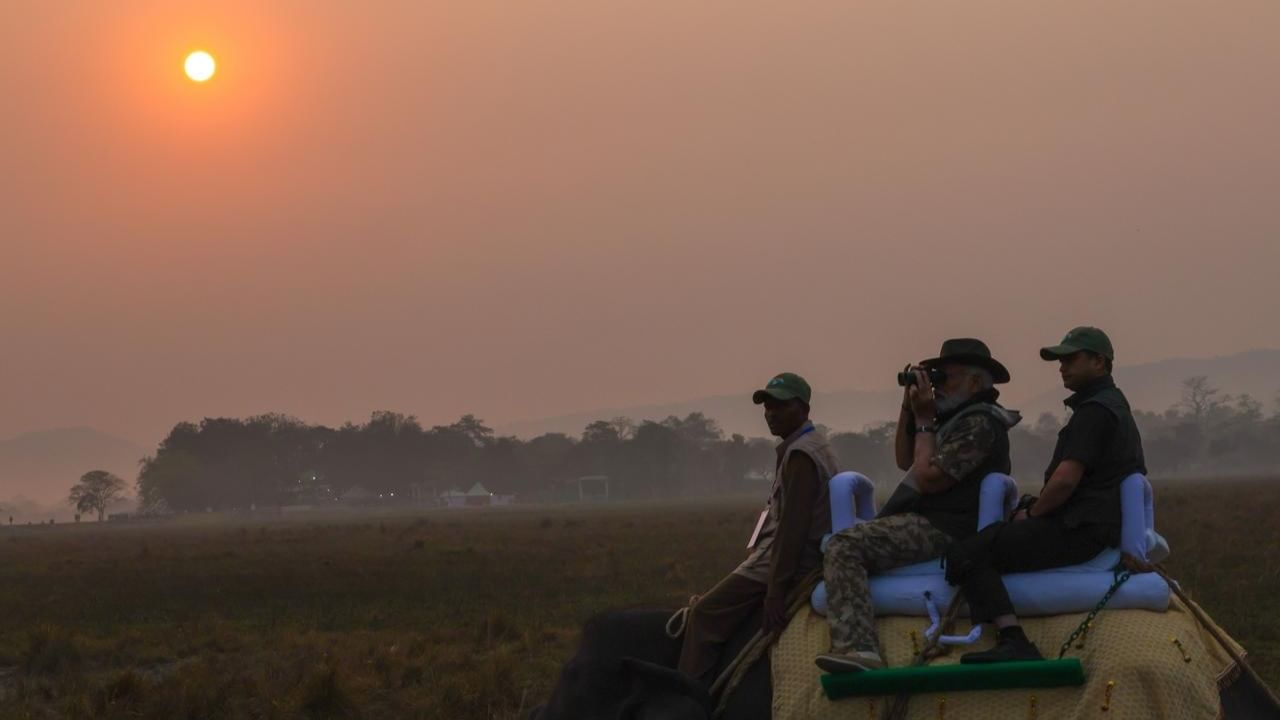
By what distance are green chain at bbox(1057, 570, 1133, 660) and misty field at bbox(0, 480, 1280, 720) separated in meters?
6.09

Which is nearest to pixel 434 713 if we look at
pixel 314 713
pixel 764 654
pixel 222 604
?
pixel 314 713

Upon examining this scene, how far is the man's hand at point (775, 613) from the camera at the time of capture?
20.4 ft

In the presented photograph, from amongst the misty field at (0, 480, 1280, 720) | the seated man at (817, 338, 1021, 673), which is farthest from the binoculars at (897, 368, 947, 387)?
the misty field at (0, 480, 1280, 720)

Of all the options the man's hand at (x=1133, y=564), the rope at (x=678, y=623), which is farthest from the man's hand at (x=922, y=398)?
the rope at (x=678, y=623)

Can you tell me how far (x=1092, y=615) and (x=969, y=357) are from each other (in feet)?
3.92

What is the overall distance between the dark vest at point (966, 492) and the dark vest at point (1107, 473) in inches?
9.5

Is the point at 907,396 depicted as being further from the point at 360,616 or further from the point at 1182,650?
the point at 360,616

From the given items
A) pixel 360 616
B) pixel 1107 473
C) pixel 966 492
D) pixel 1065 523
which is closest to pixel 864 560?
pixel 966 492

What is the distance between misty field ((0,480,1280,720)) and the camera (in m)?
15.4

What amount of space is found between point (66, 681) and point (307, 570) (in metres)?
21.6

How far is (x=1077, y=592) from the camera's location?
585 cm

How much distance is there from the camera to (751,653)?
624 cm

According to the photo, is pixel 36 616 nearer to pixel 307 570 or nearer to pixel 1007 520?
pixel 307 570

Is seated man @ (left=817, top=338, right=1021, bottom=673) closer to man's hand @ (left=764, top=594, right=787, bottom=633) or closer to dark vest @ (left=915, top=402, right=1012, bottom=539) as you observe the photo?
dark vest @ (left=915, top=402, right=1012, bottom=539)
